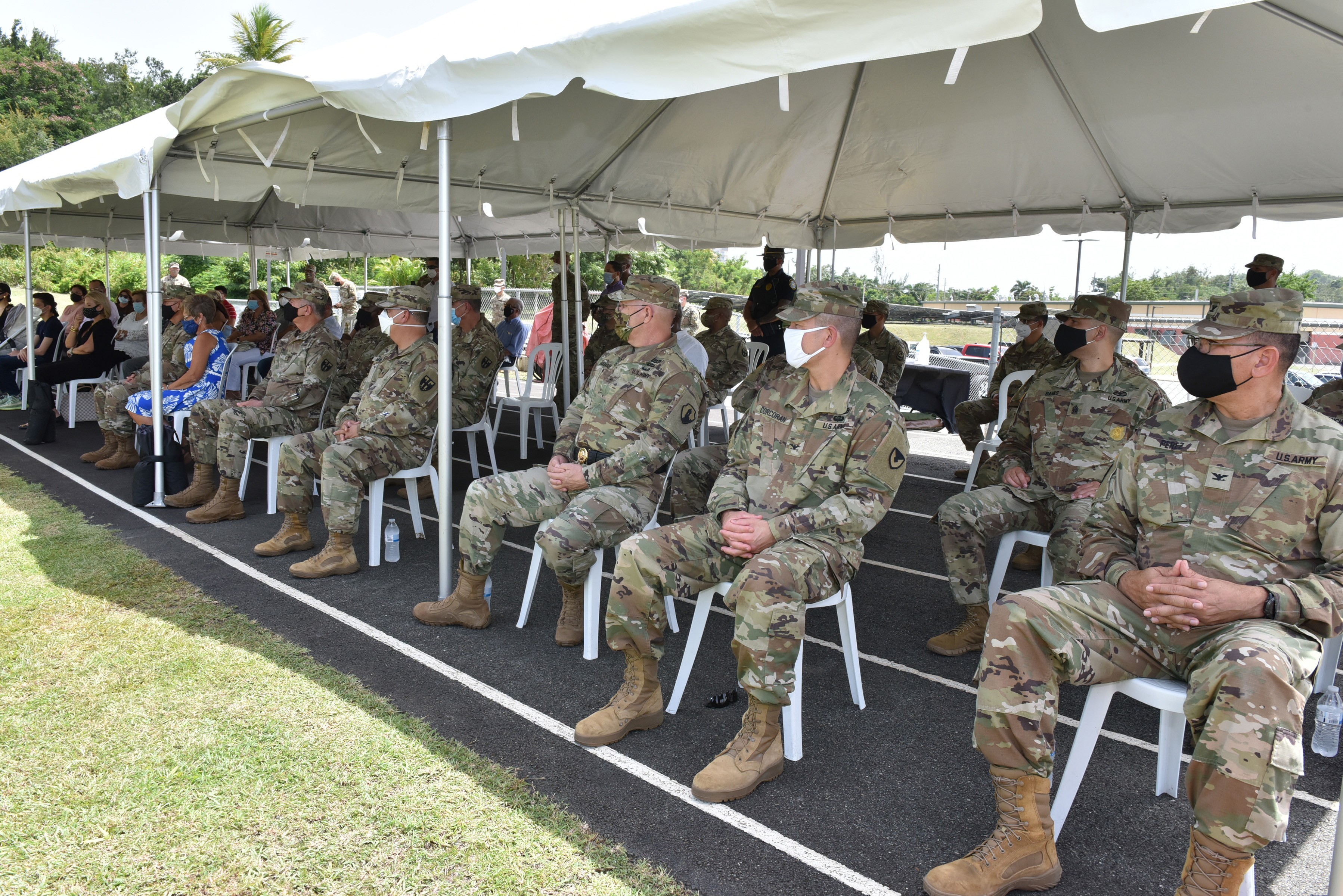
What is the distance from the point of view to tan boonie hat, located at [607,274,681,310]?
12.7 feet

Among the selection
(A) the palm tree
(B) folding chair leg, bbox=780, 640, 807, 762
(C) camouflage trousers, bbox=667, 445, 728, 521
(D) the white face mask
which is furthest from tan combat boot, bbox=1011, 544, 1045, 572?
(A) the palm tree

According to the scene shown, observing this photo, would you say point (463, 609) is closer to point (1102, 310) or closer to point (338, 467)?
point (338, 467)

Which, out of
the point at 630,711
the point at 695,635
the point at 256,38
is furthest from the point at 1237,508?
the point at 256,38

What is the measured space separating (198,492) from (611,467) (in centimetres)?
373

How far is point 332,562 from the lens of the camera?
4.55 m

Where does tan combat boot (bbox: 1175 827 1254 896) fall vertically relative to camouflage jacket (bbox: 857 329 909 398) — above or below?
below

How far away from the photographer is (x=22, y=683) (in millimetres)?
3225

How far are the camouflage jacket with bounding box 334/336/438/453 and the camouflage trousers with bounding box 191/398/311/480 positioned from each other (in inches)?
41.3

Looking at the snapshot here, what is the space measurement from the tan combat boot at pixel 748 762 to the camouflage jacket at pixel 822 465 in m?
0.55

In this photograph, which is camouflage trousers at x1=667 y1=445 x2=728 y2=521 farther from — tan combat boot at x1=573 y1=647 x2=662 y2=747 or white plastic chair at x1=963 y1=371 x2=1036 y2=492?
white plastic chair at x1=963 y1=371 x2=1036 y2=492

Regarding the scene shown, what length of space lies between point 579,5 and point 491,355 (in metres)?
3.16

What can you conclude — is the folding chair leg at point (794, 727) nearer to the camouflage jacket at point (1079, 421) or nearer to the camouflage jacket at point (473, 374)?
the camouflage jacket at point (1079, 421)

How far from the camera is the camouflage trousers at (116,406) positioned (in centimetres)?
724

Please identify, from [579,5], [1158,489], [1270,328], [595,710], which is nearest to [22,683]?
[595,710]
